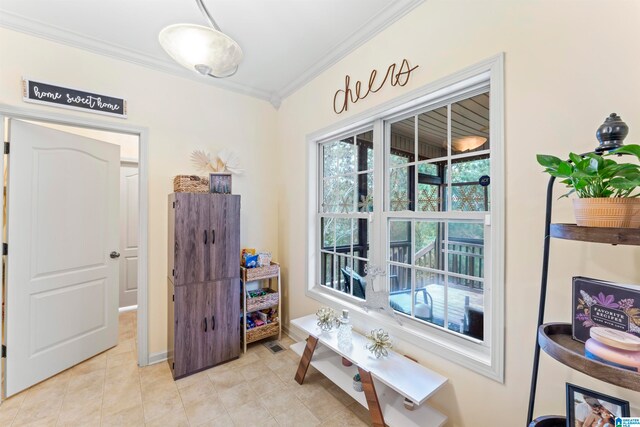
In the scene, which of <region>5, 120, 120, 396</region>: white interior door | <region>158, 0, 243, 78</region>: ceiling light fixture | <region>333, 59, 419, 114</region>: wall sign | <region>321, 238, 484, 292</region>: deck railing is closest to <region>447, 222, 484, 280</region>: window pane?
<region>321, 238, 484, 292</region>: deck railing

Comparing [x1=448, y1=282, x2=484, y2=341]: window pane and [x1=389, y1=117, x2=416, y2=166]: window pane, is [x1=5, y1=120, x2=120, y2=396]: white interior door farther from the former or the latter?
[x1=448, y1=282, x2=484, y2=341]: window pane

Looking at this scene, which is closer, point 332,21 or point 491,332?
point 491,332

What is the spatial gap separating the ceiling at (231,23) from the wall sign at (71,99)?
0.38m

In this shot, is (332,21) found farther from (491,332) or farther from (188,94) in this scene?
(491,332)

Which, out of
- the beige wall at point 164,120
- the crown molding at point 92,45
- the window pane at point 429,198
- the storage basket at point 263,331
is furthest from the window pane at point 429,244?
the crown molding at point 92,45

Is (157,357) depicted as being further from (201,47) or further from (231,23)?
(231,23)

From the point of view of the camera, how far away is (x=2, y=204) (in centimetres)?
203

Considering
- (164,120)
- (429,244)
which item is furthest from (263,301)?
(164,120)

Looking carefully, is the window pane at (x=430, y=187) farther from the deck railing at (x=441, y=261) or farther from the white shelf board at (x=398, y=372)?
the white shelf board at (x=398, y=372)

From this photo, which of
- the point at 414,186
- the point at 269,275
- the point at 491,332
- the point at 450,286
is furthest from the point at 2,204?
the point at 491,332

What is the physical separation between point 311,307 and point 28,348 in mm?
2344

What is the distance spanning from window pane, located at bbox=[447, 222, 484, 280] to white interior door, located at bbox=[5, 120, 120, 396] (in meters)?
3.21

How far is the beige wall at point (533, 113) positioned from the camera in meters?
1.11

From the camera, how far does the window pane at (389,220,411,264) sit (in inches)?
80.0
